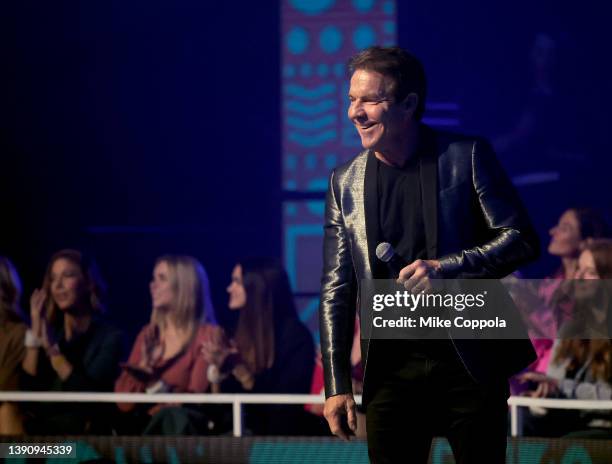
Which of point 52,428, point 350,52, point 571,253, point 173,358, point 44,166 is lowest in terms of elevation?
point 52,428

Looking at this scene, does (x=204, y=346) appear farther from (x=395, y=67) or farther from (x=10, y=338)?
(x=395, y=67)

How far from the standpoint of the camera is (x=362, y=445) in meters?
4.36

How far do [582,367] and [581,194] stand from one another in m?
1.76

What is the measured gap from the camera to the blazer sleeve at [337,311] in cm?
246

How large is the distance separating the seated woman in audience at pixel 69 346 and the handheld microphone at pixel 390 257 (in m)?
3.20

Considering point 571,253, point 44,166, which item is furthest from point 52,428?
point 571,253

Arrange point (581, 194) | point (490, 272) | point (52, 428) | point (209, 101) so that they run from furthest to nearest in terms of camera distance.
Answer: point (209, 101) < point (581, 194) < point (52, 428) < point (490, 272)

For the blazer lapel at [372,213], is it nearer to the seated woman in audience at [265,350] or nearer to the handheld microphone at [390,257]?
the handheld microphone at [390,257]

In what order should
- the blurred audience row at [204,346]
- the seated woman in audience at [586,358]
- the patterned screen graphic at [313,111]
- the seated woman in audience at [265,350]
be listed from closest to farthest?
the seated woman in audience at [586,358], the blurred audience row at [204,346], the seated woman in audience at [265,350], the patterned screen graphic at [313,111]

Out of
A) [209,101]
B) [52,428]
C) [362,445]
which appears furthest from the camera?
[209,101]

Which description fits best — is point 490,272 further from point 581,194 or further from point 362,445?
point 581,194

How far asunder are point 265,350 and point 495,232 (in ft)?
9.61

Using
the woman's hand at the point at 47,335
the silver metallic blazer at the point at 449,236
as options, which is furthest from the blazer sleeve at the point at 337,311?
the woman's hand at the point at 47,335

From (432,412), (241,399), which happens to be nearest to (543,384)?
(241,399)
